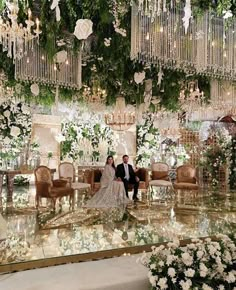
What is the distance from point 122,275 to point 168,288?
0.64 metres

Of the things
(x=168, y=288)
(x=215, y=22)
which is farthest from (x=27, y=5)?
(x=168, y=288)

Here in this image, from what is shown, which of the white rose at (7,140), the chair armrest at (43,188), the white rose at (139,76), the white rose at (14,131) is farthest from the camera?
the white rose at (7,140)

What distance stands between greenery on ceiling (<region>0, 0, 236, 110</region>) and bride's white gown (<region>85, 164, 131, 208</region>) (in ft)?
6.31

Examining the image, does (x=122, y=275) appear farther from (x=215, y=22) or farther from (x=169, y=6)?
(x=215, y=22)

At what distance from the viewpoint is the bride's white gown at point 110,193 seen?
7941 mm

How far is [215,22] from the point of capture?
179 inches

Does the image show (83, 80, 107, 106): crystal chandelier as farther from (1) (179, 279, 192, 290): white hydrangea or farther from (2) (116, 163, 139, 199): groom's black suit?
(1) (179, 279, 192, 290): white hydrangea

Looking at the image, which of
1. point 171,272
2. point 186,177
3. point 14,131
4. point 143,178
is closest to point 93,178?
point 143,178

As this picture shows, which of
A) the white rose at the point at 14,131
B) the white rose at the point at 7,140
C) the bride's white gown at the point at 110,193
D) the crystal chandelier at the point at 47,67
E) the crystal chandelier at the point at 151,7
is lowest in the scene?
the bride's white gown at the point at 110,193

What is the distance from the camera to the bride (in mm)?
7945

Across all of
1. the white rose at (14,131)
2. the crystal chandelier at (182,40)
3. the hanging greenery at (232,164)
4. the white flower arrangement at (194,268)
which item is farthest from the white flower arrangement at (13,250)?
the hanging greenery at (232,164)

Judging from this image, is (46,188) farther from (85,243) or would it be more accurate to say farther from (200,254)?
(200,254)

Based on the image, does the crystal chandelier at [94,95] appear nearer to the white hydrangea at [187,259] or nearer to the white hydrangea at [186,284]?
the white hydrangea at [187,259]

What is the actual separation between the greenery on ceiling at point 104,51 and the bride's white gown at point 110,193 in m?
1.92
